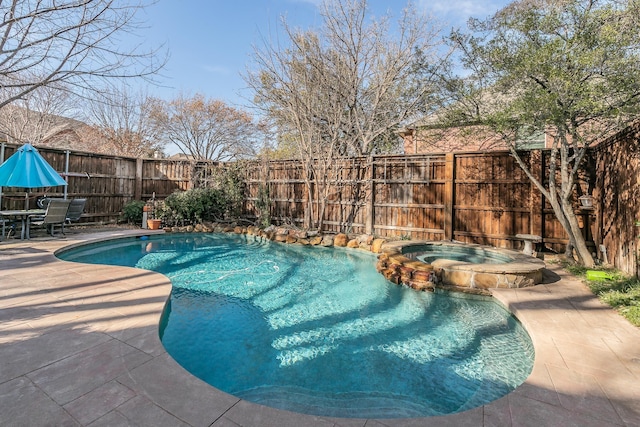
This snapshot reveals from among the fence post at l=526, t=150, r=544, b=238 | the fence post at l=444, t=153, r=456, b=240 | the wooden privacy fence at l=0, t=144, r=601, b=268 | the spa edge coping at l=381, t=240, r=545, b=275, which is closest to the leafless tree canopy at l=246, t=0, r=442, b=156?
the wooden privacy fence at l=0, t=144, r=601, b=268

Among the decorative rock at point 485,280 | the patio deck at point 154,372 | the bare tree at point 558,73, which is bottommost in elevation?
the patio deck at point 154,372

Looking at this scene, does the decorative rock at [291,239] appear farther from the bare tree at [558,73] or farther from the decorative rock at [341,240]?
the bare tree at [558,73]

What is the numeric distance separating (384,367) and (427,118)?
32.0ft

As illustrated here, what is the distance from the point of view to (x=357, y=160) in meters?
9.16

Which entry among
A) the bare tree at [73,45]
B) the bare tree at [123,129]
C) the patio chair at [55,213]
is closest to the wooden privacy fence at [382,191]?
the patio chair at [55,213]

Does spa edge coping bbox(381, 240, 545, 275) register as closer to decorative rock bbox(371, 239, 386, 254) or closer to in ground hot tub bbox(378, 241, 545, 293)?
in ground hot tub bbox(378, 241, 545, 293)

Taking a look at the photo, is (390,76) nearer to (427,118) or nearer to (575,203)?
(427,118)

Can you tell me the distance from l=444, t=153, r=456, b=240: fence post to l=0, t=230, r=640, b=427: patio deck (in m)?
3.97

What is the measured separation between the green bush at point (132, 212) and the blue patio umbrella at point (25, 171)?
10.6ft

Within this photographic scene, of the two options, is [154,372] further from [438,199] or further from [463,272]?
[438,199]

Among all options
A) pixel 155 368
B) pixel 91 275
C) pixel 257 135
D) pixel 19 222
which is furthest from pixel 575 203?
pixel 257 135

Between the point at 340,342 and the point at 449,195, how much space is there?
5.76m

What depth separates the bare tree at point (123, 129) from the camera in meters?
17.8

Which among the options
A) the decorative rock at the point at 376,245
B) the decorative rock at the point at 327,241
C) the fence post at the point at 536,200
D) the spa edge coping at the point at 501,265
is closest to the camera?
the spa edge coping at the point at 501,265
